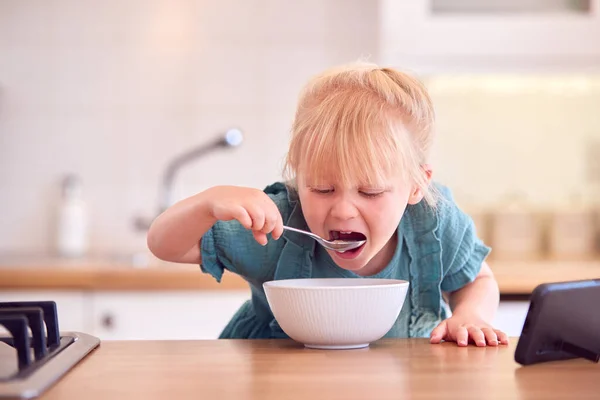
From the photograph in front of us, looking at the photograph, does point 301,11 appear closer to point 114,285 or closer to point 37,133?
point 37,133

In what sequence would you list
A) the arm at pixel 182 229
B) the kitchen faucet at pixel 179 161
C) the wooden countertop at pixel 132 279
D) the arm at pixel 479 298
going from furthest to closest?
the kitchen faucet at pixel 179 161 < the wooden countertop at pixel 132 279 < the arm at pixel 479 298 < the arm at pixel 182 229

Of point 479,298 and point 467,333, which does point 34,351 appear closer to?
point 467,333

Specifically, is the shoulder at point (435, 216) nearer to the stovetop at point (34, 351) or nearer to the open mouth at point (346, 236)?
the open mouth at point (346, 236)

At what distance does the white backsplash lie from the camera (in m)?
2.56

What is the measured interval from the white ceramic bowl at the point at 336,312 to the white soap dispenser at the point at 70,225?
1.67 m

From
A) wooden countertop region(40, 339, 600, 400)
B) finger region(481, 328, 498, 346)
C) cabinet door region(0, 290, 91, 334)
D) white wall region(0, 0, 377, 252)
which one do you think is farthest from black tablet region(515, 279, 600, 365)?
white wall region(0, 0, 377, 252)

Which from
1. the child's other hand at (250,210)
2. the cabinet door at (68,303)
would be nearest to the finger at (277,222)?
the child's other hand at (250,210)

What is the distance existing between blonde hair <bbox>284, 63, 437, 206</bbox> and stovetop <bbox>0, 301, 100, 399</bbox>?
1.34 ft

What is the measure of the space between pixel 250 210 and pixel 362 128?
263 millimetres

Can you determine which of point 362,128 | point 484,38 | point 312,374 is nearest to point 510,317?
point 484,38

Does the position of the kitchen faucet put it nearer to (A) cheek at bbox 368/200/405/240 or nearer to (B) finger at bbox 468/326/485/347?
(A) cheek at bbox 368/200/405/240

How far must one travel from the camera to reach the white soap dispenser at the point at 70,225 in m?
2.47

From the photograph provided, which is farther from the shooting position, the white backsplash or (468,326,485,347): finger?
the white backsplash

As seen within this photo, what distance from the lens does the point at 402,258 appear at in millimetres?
1261
